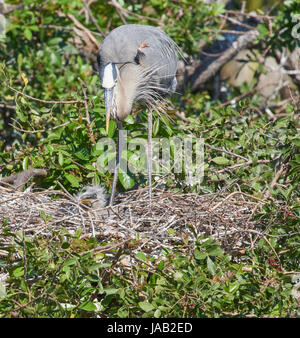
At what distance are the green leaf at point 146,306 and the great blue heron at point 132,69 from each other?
3.39 feet

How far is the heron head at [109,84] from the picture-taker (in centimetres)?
299

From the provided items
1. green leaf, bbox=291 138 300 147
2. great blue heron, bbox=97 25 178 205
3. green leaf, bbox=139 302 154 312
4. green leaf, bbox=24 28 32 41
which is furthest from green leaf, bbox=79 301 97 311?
green leaf, bbox=24 28 32 41

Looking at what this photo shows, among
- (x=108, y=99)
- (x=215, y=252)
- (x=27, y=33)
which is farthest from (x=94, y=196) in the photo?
(x=27, y=33)

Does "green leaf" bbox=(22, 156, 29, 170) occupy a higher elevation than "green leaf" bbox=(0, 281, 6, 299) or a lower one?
lower

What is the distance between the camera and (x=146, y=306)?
2.07m

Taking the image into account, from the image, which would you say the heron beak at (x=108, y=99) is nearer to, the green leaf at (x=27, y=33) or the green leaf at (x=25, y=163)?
the green leaf at (x=25, y=163)

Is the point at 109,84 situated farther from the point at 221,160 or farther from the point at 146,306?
the point at 146,306

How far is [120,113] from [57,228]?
0.83m

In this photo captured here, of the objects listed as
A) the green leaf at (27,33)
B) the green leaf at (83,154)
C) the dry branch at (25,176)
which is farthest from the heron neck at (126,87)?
the green leaf at (27,33)

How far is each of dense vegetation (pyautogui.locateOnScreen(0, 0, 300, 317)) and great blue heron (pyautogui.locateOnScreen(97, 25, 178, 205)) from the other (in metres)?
0.14

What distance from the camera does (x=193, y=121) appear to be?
3297 millimetres

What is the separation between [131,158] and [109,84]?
48 centimetres

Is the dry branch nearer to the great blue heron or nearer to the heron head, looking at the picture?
the great blue heron

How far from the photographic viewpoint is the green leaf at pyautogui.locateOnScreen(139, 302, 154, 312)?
6.78ft
